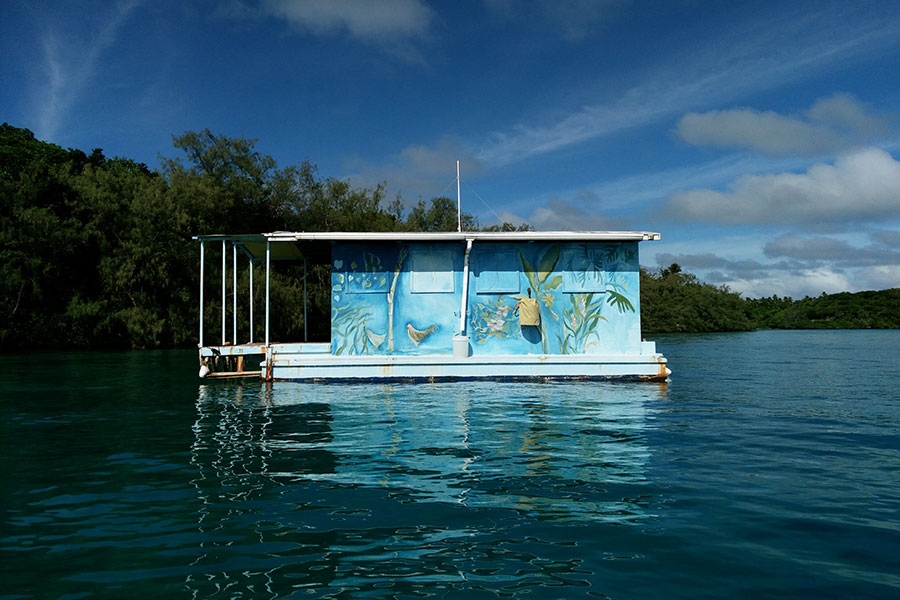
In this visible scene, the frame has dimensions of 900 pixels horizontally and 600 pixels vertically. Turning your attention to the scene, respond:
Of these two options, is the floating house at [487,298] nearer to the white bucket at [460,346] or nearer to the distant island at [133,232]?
the white bucket at [460,346]

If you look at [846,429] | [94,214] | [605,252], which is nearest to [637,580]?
[846,429]

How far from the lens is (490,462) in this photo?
293 inches

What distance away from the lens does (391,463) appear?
24.6 ft

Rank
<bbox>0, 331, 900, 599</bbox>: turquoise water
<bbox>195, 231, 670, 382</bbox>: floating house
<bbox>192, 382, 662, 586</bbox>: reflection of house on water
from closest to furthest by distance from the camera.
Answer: <bbox>0, 331, 900, 599</bbox>: turquoise water, <bbox>192, 382, 662, 586</bbox>: reflection of house on water, <bbox>195, 231, 670, 382</bbox>: floating house

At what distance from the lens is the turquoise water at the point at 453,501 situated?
4180mm

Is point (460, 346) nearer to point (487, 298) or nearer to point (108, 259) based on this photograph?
point (487, 298)

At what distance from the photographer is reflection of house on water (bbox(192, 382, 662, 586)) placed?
17.3 feet

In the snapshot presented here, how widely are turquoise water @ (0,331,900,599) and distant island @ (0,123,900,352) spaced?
2754cm

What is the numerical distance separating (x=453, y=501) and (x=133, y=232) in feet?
124

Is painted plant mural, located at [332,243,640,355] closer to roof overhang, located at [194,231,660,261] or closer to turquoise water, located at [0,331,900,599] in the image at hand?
roof overhang, located at [194,231,660,261]

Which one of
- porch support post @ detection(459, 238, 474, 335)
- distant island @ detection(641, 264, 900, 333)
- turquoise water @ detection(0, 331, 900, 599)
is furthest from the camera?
distant island @ detection(641, 264, 900, 333)

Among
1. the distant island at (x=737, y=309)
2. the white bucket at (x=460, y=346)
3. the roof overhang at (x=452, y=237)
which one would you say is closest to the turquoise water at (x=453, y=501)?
the white bucket at (x=460, y=346)

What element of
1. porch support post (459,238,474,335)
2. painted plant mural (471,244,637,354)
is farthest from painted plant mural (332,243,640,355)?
porch support post (459,238,474,335)

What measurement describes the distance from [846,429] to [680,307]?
67939 mm
